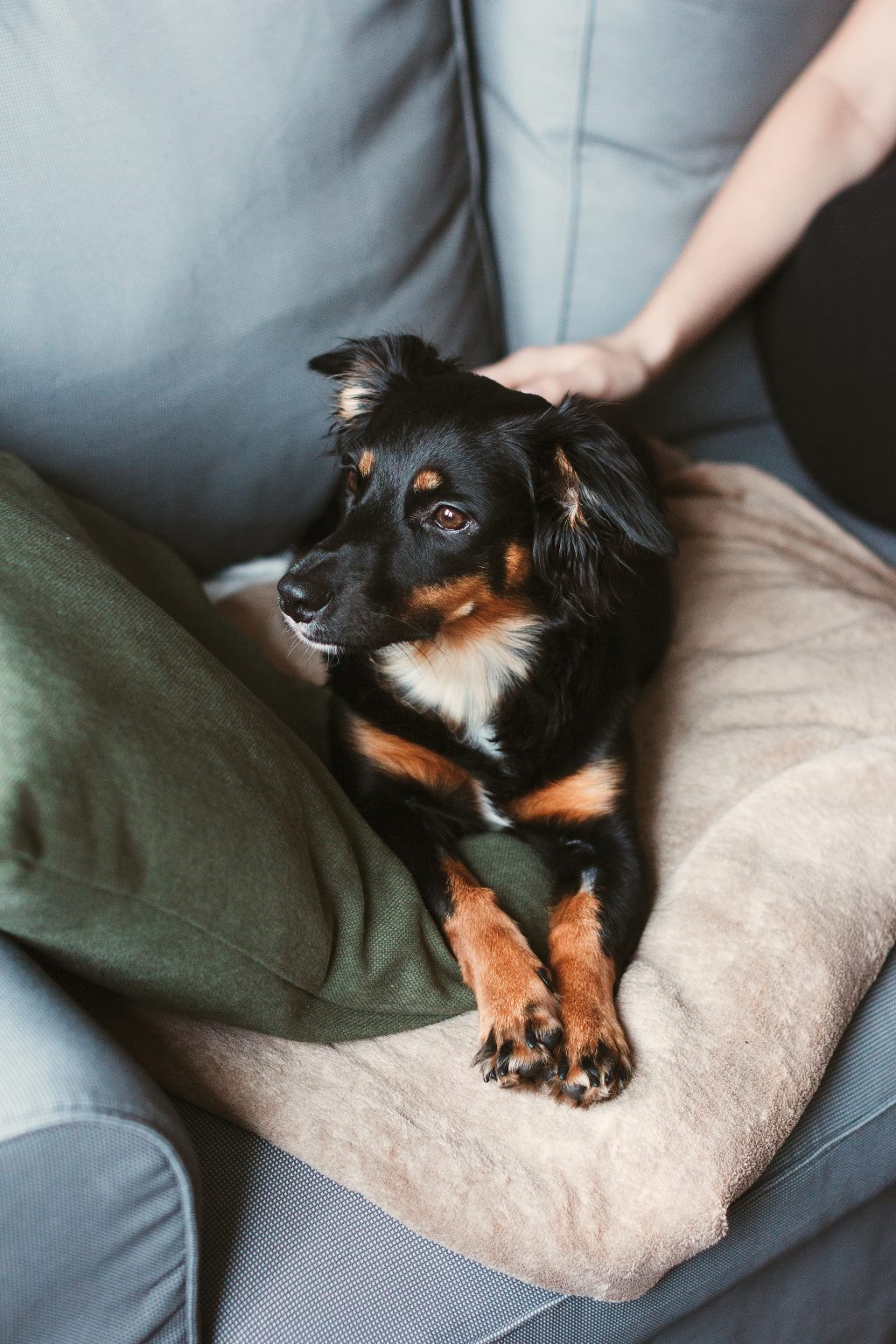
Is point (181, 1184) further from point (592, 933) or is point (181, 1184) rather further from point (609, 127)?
point (609, 127)

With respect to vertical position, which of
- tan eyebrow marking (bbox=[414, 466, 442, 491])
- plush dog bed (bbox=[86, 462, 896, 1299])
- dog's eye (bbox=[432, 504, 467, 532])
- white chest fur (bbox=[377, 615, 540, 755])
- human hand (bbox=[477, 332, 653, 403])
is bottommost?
plush dog bed (bbox=[86, 462, 896, 1299])

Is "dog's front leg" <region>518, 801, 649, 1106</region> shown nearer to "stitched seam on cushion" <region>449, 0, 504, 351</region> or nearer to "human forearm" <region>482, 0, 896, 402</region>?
"human forearm" <region>482, 0, 896, 402</region>

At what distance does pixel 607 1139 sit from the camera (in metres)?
1.22

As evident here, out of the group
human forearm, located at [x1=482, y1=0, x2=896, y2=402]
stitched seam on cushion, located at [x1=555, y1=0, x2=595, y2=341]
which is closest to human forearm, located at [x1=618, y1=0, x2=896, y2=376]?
human forearm, located at [x1=482, y1=0, x2=896, y2=402]

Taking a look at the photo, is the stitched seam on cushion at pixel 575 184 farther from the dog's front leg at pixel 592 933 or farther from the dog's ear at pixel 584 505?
the dog's front leg at pixel 592 933

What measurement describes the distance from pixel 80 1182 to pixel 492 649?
3.15 feet

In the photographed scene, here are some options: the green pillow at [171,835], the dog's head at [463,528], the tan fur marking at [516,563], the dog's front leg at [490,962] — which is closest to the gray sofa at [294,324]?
the green pillow at [171,835]

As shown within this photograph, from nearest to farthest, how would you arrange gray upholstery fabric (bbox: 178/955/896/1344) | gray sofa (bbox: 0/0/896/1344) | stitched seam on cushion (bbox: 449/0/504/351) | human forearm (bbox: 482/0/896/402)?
gray sofa (bbox: 0/0/896/1344) < gray upholstery fabric (bbox: 178/955/896/1344) < stitched seam on cushion (bbox: 449/0/504/351) < human forearm (bbox: 482/0/896/402)

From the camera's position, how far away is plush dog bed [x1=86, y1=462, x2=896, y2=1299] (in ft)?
3.86

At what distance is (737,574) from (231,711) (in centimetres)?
125

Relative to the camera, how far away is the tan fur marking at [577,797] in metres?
1.63

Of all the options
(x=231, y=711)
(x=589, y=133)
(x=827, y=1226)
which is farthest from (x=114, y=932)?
(x=589, y=133)

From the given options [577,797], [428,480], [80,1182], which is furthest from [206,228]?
[80,1182]

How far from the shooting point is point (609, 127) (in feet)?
6.96
